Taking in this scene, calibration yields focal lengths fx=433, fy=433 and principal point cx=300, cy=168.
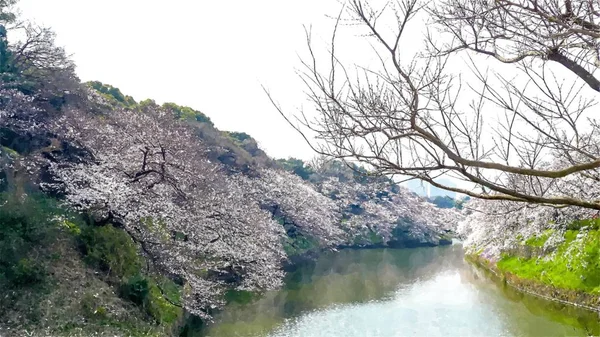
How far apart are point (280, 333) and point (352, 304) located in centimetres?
462

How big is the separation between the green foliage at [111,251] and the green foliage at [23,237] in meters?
0.96

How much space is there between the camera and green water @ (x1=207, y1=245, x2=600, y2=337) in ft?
40.4

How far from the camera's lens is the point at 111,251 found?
11.3m

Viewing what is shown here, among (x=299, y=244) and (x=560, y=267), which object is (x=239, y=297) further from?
(x=560, y=267)

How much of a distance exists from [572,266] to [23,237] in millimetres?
15824

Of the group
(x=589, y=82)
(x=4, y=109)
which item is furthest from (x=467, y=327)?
(x=4, y=109)

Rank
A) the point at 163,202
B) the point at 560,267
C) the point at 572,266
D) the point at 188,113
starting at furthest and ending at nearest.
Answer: the point at 188,113, the point at 560,267, the point at 572,266, the point at 163,202

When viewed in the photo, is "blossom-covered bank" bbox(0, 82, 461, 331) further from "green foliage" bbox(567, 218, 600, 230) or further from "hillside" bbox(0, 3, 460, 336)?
"green foliage" bbox(567, 218, 600, 230)

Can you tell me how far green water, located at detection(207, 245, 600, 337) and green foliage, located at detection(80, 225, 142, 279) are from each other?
9.94 ft

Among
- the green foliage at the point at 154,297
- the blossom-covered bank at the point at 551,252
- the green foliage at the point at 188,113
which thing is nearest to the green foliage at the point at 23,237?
the green foliage at the point at 154,297

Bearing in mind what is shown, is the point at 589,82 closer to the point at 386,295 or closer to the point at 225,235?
the point at 225,235

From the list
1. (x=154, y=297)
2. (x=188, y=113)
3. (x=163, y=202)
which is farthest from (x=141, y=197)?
(x=188, y=113)

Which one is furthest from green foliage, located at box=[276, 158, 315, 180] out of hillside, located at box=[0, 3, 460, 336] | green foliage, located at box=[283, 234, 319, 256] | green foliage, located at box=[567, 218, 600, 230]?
green foliage, located at box=[567, 218, 600, 230]

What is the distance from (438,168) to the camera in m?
3.11
